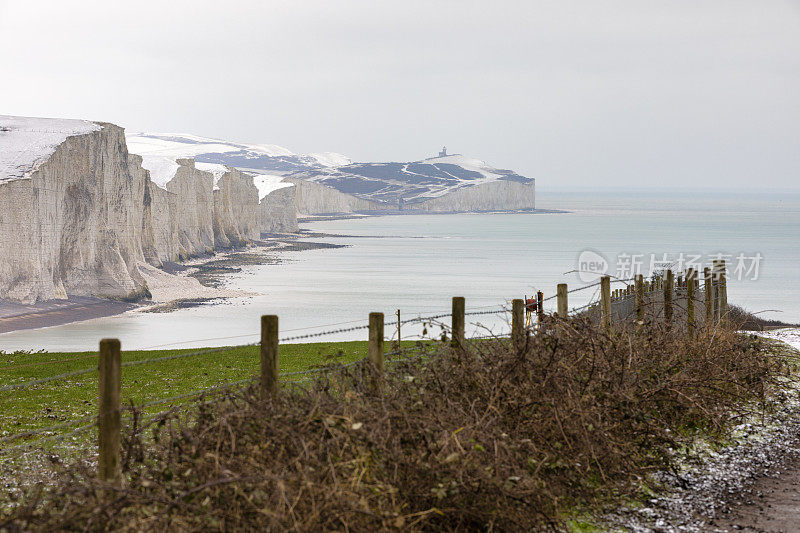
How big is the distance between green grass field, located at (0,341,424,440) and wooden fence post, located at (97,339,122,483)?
440 centimetres

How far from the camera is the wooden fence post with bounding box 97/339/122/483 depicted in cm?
546

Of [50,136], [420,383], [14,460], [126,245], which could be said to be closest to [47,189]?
[50,136]

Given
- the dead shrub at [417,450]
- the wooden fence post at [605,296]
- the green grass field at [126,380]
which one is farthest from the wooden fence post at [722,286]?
the dead shrub at [417,450]

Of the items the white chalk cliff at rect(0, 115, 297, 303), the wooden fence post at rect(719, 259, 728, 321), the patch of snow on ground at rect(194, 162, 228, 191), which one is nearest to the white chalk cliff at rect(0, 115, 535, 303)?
the white chalk cliff at rect(0, 115, 297, 303)

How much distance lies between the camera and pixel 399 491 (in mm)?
5762

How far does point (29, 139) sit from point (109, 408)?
1760 inches

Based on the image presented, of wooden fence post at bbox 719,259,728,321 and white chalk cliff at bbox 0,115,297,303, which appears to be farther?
white chalk cliff at bbox 0,115,297,303

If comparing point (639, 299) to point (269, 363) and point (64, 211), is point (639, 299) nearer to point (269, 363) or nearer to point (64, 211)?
point (269, 363)

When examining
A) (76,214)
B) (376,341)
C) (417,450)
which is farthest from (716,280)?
(76,214)

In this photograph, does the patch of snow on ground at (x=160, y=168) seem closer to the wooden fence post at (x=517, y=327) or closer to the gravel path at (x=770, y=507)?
the wooden fence post at (x=517, y=327)

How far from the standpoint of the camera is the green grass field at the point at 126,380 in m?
12.9

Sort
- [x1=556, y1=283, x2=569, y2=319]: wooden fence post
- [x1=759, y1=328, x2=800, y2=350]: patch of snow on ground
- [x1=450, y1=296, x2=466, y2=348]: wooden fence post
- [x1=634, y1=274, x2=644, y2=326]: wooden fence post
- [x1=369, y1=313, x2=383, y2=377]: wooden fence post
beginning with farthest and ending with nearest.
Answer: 1. [x1=759, y1=328, x2=800, y2=350]: patch of snow on ground
2. [x1=634, y1=274, x2=644, y2=326]: wooden fence post
3. [x1=556, y1=283, x2=569, y2=319]: wooden fence post
4. [x1=450, y1=296, x2=466, y2=348]: wooden fence post
5. [x1=369, y1=313, x2=383, y2=377]: wooden fence post

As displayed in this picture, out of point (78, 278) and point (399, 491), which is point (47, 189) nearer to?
point (78, 278)

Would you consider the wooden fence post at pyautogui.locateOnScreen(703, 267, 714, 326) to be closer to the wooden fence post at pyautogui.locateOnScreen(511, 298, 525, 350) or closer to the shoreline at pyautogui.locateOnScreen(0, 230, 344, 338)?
the wooden fence post at pyautogui.locateOnScreen(511, 298, 525, 350)
